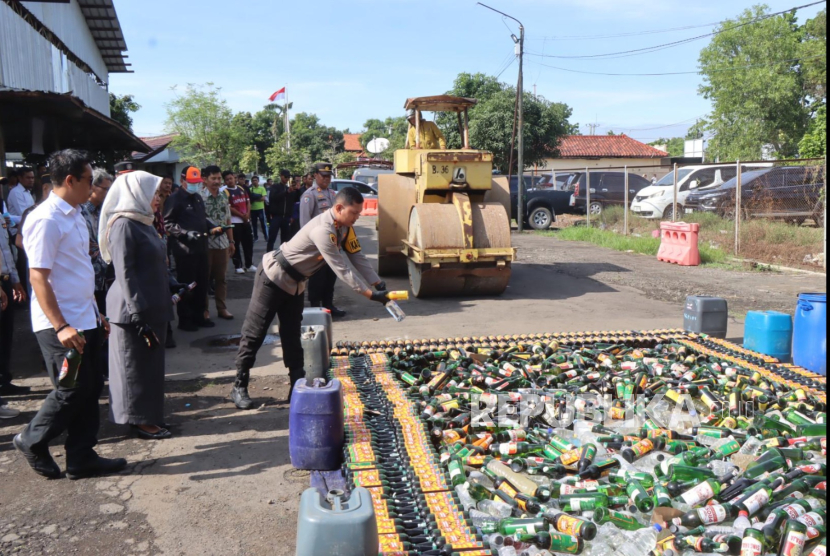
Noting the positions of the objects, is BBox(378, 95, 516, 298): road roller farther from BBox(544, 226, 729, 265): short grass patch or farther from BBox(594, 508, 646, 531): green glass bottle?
BBox(594, 508, 646, 531): green glass bottle

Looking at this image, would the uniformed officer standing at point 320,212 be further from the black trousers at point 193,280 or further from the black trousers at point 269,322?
the black trousers at point 269,322

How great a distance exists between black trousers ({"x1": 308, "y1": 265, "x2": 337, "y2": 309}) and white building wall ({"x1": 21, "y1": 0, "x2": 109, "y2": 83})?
11920 millimetres

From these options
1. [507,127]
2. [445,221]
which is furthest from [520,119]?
[445,221]

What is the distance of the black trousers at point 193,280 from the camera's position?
26.1 ft

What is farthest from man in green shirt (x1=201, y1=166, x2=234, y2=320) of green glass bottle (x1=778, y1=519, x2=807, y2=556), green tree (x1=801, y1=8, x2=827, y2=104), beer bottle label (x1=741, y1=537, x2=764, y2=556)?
green tree (x1=801, y1=8, x2=827, y2=104)

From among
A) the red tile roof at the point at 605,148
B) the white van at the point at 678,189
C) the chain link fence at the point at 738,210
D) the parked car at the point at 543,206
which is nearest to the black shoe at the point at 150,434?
the chain link fence at the point at 738,210

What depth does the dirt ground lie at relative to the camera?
141 inches

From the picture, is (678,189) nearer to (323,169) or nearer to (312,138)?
(323,169)

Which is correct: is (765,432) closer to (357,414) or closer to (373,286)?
(357,414)

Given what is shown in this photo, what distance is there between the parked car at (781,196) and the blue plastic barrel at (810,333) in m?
9.11

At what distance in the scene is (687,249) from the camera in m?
13.5

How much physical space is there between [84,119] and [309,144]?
44.7m

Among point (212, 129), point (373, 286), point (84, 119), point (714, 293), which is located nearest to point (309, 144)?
point (212, 129)

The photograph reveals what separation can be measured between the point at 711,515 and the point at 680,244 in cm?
1128
